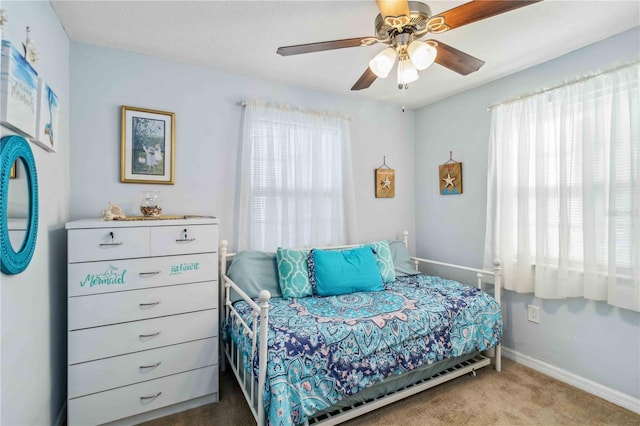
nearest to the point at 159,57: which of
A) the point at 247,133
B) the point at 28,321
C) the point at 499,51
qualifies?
the point at 247,133

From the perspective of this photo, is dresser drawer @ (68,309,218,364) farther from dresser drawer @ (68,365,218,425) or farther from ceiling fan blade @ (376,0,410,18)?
ceiling fan blade @ (376,0,410,18)

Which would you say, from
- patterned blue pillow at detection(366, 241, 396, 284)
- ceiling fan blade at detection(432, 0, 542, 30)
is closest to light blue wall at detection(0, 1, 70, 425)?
ceiling fan blade at detection(432, 0, 542, 30)

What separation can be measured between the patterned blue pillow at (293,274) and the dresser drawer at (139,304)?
0.51 m

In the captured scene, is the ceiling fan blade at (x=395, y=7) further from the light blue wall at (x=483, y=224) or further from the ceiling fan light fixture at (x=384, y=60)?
the light blue wall at (x=483, y=224)

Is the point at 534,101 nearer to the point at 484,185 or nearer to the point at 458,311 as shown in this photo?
the point at 484,185

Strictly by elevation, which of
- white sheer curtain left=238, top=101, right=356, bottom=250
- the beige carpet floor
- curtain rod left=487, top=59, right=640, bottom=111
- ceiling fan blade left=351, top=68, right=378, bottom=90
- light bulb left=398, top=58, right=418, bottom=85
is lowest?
the beige carpet floor

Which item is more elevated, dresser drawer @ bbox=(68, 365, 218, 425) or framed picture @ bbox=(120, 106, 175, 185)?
framed picture @ bbox=(120, 106, 175, 185)

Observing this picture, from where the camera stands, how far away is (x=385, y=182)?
3.19 metres

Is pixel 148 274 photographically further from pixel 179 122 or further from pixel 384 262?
pixel 384 262

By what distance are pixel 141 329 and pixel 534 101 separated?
3109 mm

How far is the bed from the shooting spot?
57.7 inches

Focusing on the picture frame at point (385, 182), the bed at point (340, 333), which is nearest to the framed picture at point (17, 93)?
the bed at point (340, 333)

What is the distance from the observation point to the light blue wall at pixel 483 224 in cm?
192

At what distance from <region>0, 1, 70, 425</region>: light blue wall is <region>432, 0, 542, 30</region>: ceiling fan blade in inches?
67.7
